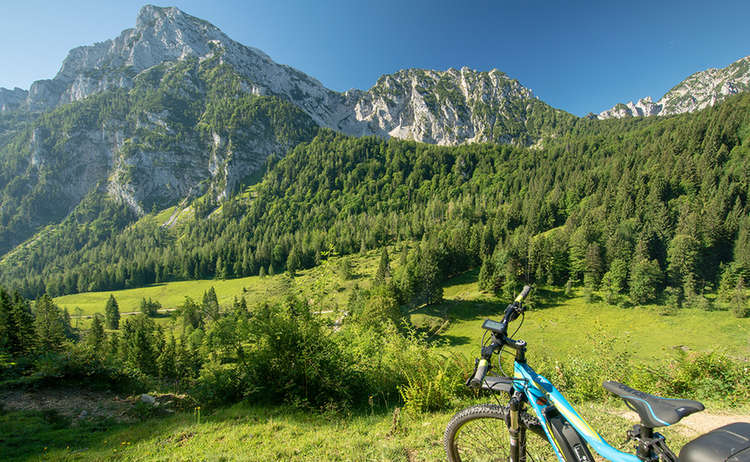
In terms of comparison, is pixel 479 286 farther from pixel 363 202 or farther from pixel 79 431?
pixel 363 202

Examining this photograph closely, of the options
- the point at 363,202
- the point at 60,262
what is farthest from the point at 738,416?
the point at 60,262

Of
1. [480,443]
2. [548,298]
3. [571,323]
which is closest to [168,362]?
[480,443]

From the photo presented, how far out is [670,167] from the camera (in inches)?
3920

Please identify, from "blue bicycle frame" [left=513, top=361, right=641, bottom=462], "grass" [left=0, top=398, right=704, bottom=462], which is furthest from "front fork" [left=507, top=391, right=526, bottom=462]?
"grass" [left=0, top=398, right=704, bottom=462]

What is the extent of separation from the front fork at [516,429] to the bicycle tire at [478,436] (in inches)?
9.0

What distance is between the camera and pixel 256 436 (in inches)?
248

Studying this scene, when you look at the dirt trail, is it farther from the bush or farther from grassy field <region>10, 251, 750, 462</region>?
the bush

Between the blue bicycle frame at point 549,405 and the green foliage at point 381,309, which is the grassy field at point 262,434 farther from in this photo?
the green foliage at point 381,309

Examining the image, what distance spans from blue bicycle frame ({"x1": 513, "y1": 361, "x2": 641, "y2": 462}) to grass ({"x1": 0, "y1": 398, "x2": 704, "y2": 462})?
102 inches

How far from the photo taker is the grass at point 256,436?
17.5 feet

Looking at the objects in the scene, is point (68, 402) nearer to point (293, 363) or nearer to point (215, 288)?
point (293, 363)

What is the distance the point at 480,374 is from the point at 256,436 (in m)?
5.88

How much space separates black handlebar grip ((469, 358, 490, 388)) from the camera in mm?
3167

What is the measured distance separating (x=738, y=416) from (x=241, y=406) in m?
12.5
